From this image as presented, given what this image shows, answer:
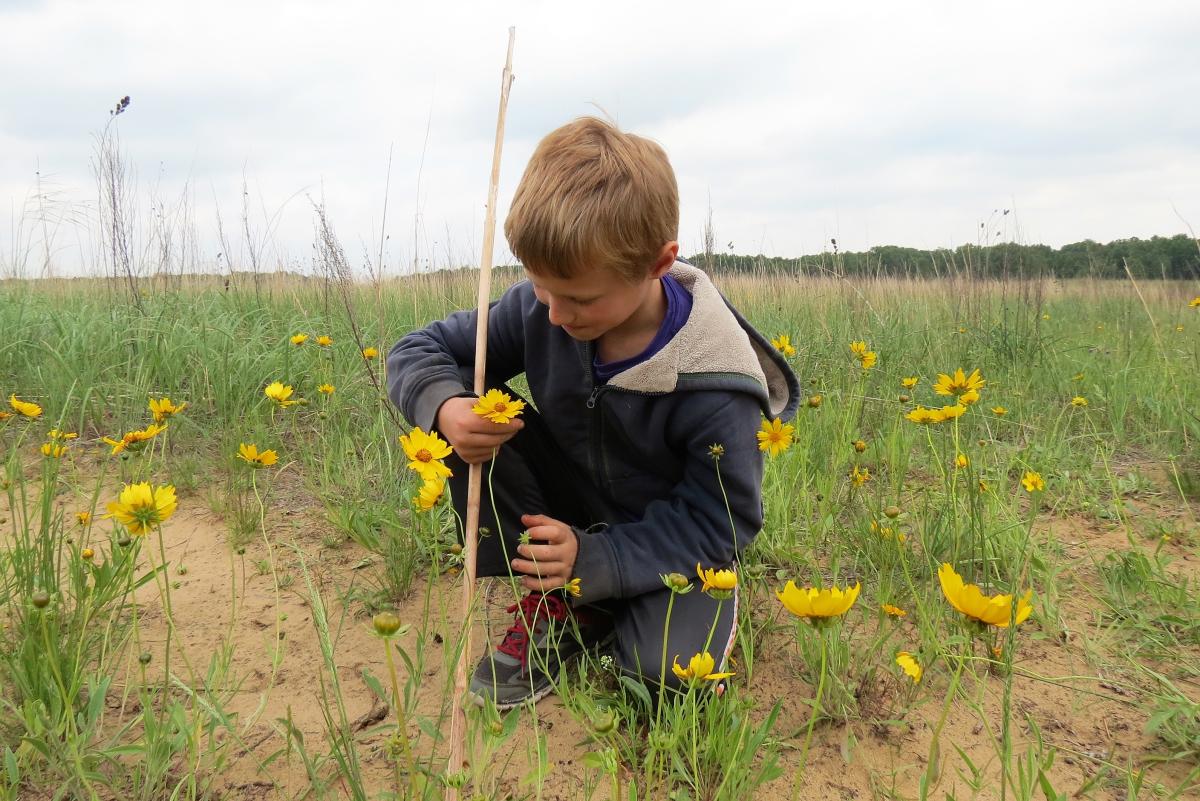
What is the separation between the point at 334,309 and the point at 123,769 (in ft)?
10.5

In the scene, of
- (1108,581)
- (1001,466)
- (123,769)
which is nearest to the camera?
(123,769)

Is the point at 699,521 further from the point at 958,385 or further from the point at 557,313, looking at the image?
the point at 958,385

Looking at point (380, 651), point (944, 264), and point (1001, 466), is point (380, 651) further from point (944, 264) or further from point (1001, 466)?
point (944, 264)

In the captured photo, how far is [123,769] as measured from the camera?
1.08 m

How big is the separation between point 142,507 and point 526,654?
0.73 metres

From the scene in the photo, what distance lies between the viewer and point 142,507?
980 mm

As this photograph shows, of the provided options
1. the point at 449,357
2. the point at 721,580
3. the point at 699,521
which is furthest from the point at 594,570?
the point at 449,357

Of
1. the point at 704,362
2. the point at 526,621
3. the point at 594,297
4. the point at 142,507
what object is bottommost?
the point at 526,621

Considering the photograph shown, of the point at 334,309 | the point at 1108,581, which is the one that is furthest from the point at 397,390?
the point at 334,309

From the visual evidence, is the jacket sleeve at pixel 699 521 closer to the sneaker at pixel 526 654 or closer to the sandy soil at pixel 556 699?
the sneaker at pixel 526 654

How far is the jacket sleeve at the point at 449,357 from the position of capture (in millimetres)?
1465

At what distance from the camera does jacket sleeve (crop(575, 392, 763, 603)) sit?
1.38 metres

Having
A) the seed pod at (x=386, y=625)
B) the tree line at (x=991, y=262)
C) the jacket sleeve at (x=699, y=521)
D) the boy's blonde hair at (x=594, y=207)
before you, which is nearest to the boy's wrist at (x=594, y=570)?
the jacket sleeve at (x=699, y=521)

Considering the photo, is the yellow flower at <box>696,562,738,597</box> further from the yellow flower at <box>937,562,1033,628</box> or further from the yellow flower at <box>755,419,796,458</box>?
the yellow flower at <box>755,419,796,458</box>
